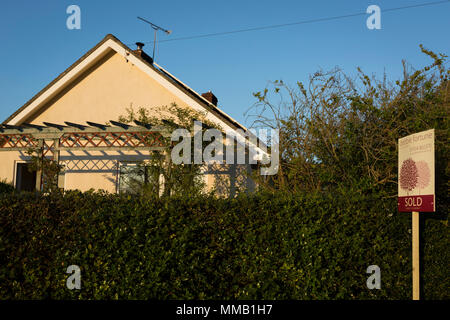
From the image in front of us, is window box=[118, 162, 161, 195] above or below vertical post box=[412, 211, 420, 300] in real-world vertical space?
above

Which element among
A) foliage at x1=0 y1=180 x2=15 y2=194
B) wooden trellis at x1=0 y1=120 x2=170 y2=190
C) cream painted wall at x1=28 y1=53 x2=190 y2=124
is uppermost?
cream painted wall at x1=28 y1=53 x2=190 y2=124

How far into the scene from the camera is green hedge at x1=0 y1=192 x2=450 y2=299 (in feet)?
16.0

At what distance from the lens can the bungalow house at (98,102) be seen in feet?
41.4

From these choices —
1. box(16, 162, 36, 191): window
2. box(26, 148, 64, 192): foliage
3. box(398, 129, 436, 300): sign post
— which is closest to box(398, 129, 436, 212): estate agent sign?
box(398, 129, 436, 300): sign post

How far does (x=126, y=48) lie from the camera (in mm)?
12875

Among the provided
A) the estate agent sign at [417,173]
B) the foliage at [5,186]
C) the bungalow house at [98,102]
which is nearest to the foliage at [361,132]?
the estate agent sign at [417,173]

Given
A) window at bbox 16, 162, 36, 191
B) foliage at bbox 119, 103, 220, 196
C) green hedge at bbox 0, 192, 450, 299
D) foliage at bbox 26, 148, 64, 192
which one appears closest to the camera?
green hedge at bbox 0, 192, 450, 299

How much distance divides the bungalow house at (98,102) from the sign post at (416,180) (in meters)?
7.12

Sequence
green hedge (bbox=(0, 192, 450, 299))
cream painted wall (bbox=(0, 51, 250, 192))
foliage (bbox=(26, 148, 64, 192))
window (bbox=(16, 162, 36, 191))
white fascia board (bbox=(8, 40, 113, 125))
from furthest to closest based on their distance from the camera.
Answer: window (bbox=(16, 162, 36, 191))
white fascia board (bbox=(8, 40, 113, 125))
cream painted wall (bbox=(0, 51, 250, 192))
foliage (bbox=(26, 148, 64, 192))
green hedge (bbox=(0, 192, 450, 299))

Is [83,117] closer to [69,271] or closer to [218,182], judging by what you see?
[218,182]

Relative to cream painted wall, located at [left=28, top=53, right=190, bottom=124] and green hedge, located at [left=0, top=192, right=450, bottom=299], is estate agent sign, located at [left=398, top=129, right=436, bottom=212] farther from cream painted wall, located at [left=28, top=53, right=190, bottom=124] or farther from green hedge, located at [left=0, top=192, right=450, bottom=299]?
cream painted wall, located at [left=28, top=53, right=190, bottom=124]

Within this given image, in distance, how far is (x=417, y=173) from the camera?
4.83 meters

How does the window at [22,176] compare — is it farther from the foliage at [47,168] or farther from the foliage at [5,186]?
the foliage at [47,168]
